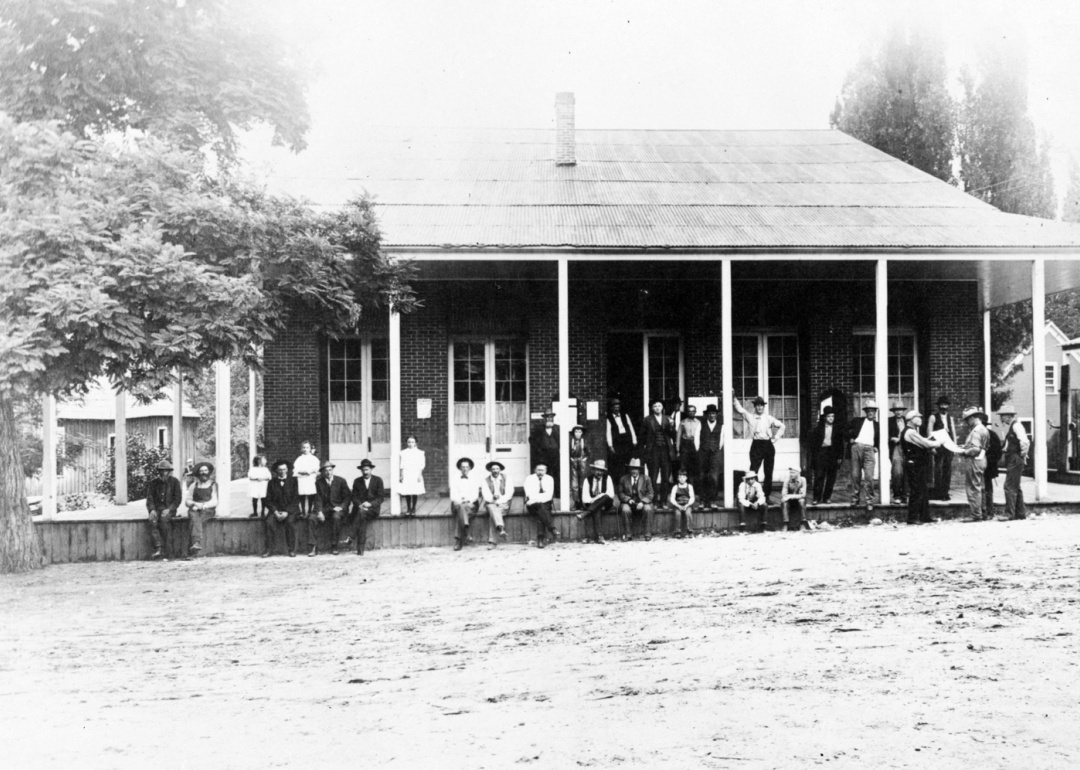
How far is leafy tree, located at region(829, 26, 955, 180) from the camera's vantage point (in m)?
26.7

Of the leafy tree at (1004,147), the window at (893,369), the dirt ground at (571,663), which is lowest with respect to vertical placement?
the dirt ground at (571,663)

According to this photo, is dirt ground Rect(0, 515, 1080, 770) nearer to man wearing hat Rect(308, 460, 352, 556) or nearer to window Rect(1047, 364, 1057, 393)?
man wearing hat Rect(308, 460, 352, 556)

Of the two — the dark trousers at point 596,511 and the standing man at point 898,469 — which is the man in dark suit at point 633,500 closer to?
the dark trousers at point 596,511

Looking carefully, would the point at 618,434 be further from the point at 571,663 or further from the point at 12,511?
the point at 12,511

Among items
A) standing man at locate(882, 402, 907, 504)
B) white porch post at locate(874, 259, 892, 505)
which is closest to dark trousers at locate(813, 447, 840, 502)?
white porch post at locate(874, 259, 892, 505)

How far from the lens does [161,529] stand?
11.8 m

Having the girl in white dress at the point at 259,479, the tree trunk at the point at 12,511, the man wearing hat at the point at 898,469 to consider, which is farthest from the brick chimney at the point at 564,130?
the tree trunk at the point at 12,511

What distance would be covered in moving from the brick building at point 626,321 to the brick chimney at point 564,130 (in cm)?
20

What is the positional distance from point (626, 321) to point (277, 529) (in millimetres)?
6772

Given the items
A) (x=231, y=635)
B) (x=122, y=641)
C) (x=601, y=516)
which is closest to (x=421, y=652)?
(x=231, y=635)

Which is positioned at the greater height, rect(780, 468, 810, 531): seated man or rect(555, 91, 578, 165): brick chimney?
rect(555, 91, 578, 165): brick chimney

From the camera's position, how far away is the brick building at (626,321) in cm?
1438

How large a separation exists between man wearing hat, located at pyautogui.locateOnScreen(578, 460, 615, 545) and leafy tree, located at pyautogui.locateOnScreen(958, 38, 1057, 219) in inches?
769

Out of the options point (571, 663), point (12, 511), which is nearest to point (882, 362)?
point (571, 663)
